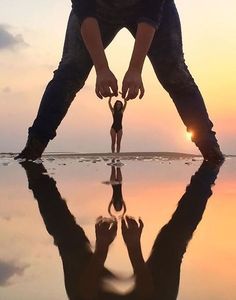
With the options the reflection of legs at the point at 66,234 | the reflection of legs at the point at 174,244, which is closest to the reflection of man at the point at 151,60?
the reflection of legs at the point at 66,234

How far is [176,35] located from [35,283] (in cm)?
411

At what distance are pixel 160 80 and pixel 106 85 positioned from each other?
194cm

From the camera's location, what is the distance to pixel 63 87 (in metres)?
4.54

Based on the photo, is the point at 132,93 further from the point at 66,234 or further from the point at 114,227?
the point at 66,234

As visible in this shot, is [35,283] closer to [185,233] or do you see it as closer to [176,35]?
[185,233]

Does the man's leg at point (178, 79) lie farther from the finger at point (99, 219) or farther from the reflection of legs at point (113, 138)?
the reflection of legs at point (113, 138)

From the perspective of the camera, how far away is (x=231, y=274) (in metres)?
0.86

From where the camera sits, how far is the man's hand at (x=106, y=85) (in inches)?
116

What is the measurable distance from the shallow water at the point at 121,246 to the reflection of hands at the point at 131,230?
0.04 ft

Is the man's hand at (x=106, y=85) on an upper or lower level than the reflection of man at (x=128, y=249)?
upper

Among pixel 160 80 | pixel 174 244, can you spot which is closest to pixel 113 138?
pixel 160 80

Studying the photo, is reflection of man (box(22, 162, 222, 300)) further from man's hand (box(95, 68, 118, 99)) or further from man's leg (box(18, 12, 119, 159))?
man's leg (box(18, 12, 119, 159))

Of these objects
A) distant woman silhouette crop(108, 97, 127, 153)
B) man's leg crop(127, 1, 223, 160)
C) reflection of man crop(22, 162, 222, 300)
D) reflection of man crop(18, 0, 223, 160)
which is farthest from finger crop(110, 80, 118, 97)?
distant woman silhouette crop(108, 97, 127, 153)

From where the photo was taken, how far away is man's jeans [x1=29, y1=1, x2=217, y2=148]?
4531mm
